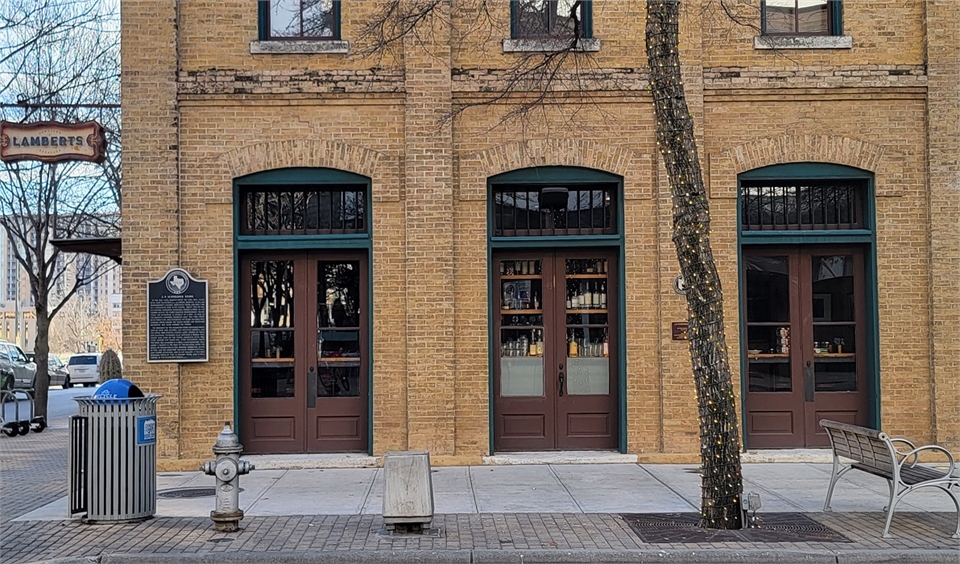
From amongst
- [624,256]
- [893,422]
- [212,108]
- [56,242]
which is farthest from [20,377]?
[893,422]

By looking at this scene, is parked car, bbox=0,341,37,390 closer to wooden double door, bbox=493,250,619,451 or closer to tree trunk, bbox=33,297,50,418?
tree trunk, bbox=33,297,50,418

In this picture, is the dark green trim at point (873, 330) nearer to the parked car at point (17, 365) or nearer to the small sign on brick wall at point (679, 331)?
the small sign on brick wall at point (679, 331)

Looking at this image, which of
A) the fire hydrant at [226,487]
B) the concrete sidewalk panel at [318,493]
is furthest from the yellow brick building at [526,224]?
the fire hydrant at [226,487]

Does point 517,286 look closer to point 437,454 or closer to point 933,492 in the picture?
point 437,454

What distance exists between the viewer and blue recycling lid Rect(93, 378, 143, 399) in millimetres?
9773

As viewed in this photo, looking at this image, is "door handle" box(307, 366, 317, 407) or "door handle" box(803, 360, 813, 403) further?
"door handle" box(803, 360, 813, 403)

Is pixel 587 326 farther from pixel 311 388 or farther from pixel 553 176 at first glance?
pixel 311 388

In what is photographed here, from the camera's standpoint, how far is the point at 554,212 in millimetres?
13648

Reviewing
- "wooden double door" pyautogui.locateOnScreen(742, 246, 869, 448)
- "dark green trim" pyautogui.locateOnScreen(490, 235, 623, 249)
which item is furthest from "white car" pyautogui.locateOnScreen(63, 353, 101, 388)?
"wooden double door" pyautogui.locateOnScreen(742, 246, 869, 448)

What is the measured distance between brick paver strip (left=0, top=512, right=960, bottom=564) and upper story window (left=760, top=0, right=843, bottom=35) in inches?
279

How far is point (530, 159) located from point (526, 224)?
941 mm

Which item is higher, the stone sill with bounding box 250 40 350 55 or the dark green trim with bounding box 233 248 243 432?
the stone sill with bounding box 250 40 350 55

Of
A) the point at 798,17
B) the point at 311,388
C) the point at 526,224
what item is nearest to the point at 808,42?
the point at 798,17

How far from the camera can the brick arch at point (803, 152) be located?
13352 mm
